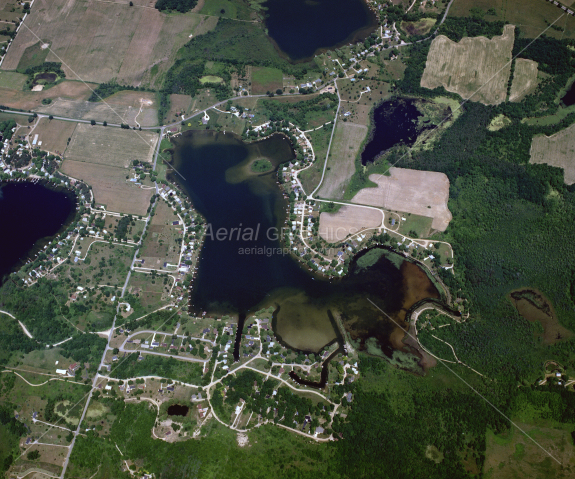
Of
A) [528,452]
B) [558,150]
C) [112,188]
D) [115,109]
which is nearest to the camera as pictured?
[528,452]

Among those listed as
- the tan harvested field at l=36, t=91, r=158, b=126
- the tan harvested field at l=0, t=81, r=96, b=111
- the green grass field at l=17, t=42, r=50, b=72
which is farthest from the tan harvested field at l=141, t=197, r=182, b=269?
the green grass field at l=17, t=42, r=50, b=72

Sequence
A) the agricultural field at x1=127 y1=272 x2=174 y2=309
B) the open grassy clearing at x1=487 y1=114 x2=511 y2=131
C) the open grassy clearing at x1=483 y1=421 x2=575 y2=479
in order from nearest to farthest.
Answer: the open grassy clearing at x1=483 y1=421 x2=575 y2=479 < the agricultural field at x1=127 y1=272 x2=174 y2=309 < the open grassy clearing at x1=487 y1=114 x2=511 y2=131

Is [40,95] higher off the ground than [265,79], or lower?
lower

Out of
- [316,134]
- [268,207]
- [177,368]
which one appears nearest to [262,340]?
[177,368]

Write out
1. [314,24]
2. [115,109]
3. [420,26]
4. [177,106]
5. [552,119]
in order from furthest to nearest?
[314,24], [420,26], [115,109], [177,106], [552,119]

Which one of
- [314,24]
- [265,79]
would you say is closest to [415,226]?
[265,79]

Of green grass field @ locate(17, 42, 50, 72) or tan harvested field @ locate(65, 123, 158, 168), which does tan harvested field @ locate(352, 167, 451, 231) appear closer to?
tan harvested field @ locate(65, 123, 158, 168)

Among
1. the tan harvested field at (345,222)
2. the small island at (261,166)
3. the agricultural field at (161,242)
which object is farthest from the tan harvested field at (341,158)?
the agricultural field at (161,242)

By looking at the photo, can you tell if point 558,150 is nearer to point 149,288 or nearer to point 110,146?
point 149,288
